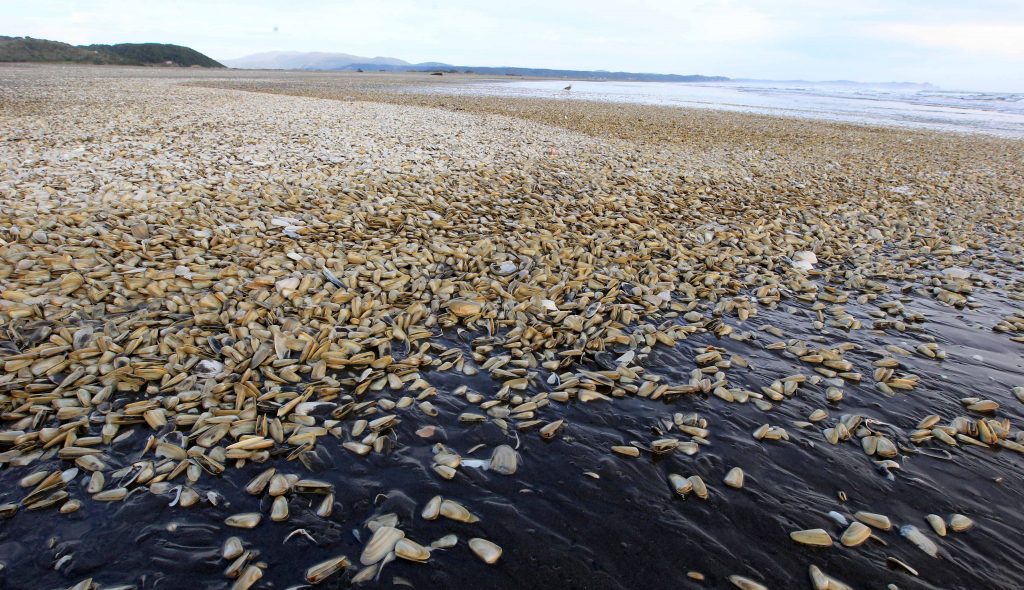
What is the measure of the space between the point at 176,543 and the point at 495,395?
2.28 metres

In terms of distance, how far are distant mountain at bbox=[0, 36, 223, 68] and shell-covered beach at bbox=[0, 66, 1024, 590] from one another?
Answer: 90632 millimetres

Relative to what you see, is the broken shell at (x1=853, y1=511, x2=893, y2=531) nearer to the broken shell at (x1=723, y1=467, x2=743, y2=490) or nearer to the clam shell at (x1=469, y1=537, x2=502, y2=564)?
the broken shell at (x1=723, y1=467, x2=743, y2=490)

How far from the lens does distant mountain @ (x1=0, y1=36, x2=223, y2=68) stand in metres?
70.9

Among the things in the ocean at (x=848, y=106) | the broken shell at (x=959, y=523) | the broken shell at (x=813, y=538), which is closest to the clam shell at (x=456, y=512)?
the broken shell at (x=813, y=538)

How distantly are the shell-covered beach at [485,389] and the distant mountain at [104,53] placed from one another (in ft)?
297

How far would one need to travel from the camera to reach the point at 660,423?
12.7 feet

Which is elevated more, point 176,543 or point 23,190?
point 23,190

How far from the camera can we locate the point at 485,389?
13.8 feet

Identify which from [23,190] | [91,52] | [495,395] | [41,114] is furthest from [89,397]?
[91,52]

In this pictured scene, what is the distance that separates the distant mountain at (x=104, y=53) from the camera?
70.9 metres

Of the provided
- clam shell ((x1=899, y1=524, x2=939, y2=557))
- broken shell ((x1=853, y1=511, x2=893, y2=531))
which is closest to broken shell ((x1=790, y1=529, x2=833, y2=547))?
broken shell ((x1=853, y1=511, x2=893, y2=531))

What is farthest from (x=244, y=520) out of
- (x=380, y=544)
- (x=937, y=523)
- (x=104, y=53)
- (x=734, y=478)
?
(x=104, y=53)

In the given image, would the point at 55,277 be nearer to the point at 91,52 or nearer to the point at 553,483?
the point at 553,483

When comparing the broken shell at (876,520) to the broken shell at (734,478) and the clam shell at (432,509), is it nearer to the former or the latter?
the broken shell at (734,478)
